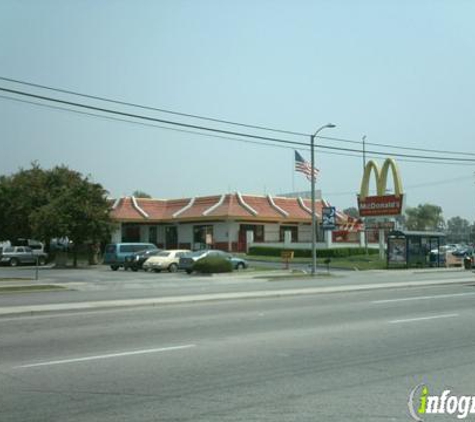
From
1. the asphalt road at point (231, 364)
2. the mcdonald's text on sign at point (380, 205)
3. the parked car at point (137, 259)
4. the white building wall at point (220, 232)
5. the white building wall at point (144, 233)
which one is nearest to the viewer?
the asphalt road at point (231, 364)

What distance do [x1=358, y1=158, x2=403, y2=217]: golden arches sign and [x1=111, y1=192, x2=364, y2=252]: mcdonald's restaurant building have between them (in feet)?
26.2

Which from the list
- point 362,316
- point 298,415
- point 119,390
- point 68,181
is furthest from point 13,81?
point 68,181

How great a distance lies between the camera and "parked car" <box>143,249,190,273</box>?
40125mm

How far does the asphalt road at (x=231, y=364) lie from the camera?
6848mm

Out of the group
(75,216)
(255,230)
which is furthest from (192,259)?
(255,230)

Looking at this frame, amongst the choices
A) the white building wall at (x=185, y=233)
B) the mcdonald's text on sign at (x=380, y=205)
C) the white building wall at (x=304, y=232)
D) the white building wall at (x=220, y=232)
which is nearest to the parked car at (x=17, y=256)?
the white building wall at (x=220, y=232)

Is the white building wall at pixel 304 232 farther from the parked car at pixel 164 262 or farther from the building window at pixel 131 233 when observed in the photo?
the parked car at pixel 164 262

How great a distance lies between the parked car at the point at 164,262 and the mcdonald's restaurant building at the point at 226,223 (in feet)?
66.5

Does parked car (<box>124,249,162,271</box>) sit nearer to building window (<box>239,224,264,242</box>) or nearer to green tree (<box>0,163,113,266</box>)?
green tree (<box>0,163,113,266</box>)

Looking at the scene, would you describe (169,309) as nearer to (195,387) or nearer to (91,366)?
(91,366)

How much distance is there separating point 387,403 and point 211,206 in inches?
2268

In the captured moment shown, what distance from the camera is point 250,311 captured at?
16391mm

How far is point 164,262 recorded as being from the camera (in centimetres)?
4019

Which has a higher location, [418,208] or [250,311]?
[418,208]
